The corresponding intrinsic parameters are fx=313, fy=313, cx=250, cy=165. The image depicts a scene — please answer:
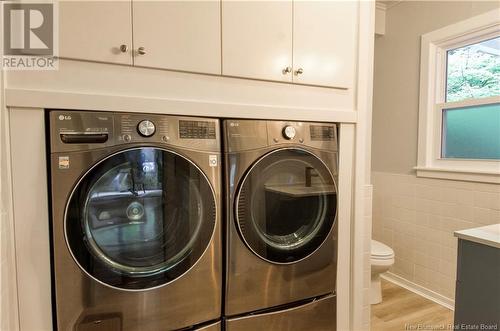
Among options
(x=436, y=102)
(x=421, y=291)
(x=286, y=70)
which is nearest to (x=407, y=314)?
(x=421, y=291)

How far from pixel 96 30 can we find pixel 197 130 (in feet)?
1.64

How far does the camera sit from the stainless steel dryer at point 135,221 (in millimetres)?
1090

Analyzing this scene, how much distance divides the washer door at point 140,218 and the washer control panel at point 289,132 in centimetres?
42

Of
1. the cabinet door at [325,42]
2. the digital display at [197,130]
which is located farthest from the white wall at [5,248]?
the cabinet door at [325,42]

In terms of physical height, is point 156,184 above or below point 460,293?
above

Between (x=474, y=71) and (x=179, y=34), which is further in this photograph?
(x=474, y=71)

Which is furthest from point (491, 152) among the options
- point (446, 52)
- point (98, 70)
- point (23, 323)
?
point (23, 323)

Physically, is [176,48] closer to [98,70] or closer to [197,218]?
[98,70]

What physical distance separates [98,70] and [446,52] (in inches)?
103

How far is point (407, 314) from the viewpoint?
2311 millimetres

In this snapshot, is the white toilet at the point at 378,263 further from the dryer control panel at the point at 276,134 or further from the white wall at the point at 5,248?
the white wall at the point at 5,248

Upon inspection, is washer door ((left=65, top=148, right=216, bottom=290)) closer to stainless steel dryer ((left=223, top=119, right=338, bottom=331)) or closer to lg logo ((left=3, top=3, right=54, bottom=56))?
stainless steel dryer ((left=223, top=119, right=338, bottom=331))

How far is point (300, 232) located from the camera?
151 cm

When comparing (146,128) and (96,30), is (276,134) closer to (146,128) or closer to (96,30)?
(146,128)
